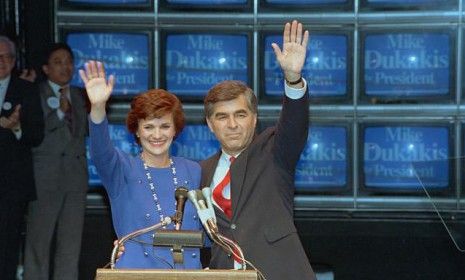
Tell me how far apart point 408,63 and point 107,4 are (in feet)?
5.79

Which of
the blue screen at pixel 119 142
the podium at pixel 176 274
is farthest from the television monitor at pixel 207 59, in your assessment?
the podium at pixel 176 274

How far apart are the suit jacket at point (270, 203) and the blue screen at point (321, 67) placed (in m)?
2.73

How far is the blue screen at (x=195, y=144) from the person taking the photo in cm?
673

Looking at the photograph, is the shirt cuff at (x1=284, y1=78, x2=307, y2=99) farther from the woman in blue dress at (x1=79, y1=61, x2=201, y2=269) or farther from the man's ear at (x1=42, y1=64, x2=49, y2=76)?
the man's ear at (x1=42, y1=64, x2=49, y2=76)

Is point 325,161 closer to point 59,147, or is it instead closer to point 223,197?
point 59,147

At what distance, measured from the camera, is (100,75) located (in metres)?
3.69

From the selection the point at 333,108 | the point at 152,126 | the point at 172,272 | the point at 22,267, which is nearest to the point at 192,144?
the point at 333,108

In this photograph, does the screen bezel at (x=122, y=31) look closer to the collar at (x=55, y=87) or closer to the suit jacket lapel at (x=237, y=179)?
the collar at (x=55, y=87)

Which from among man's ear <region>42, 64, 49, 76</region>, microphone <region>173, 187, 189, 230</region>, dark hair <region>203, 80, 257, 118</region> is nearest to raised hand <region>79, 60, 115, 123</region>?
dark hair <region>203, 80, 257, 118</region>

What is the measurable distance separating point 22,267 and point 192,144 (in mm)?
1276

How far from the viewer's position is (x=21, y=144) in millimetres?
6395

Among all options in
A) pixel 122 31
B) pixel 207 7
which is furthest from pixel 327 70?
pixel 122 31

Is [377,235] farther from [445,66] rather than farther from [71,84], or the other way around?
[71,84]

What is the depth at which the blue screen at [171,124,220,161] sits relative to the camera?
673cm
